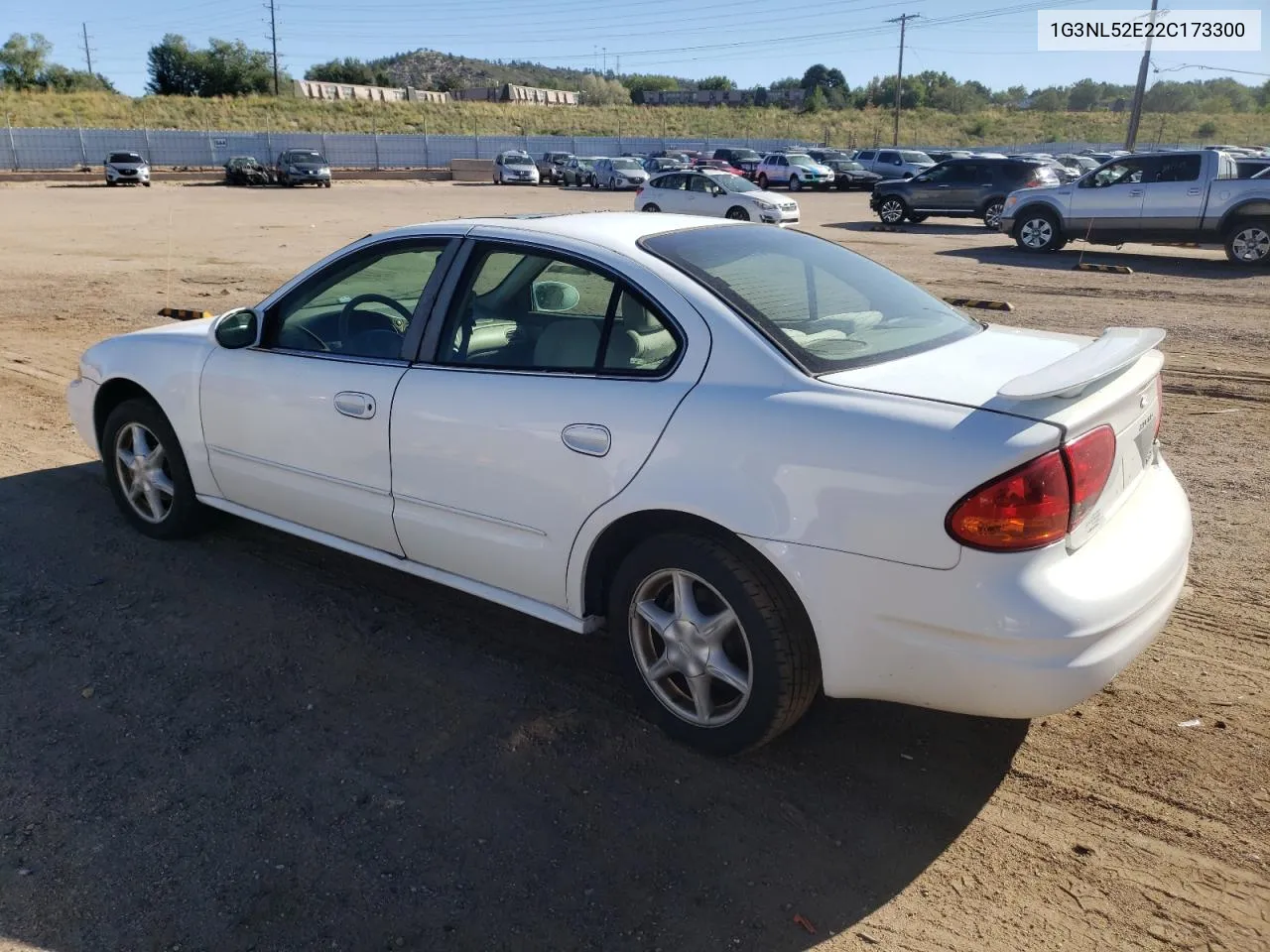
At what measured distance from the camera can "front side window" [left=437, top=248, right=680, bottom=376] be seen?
3.25 metres

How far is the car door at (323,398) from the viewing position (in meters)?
3.82

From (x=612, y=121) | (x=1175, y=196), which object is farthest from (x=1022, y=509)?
(x=612, y=121)

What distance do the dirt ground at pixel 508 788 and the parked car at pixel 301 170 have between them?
133 ft

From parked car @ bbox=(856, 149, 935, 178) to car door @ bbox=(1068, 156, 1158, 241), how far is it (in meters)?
23.7

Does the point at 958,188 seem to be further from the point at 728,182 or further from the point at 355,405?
the point at 355,405

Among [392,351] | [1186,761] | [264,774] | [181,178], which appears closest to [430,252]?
[392,351]

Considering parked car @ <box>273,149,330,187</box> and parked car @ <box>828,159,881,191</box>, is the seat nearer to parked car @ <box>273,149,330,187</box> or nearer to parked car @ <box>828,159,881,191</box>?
parked car @ <box>828,159,881,191</box>

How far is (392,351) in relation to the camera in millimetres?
3850

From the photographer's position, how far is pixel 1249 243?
1652cm

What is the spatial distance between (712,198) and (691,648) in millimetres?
23930

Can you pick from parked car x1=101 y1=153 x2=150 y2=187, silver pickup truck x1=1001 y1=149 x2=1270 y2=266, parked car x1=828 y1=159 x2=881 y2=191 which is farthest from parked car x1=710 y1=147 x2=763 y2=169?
silver pickup truck x1=1001 y1=149 x2=1270 y2=266

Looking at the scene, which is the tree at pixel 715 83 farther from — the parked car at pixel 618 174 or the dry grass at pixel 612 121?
the parked car at pixel 618 174

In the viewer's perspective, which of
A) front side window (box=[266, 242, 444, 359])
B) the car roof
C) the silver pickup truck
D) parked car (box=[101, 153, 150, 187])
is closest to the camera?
the car roof

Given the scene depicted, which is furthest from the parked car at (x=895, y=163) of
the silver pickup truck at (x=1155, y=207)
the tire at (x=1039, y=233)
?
the silver pickup truck at (x=1155, y=207)
